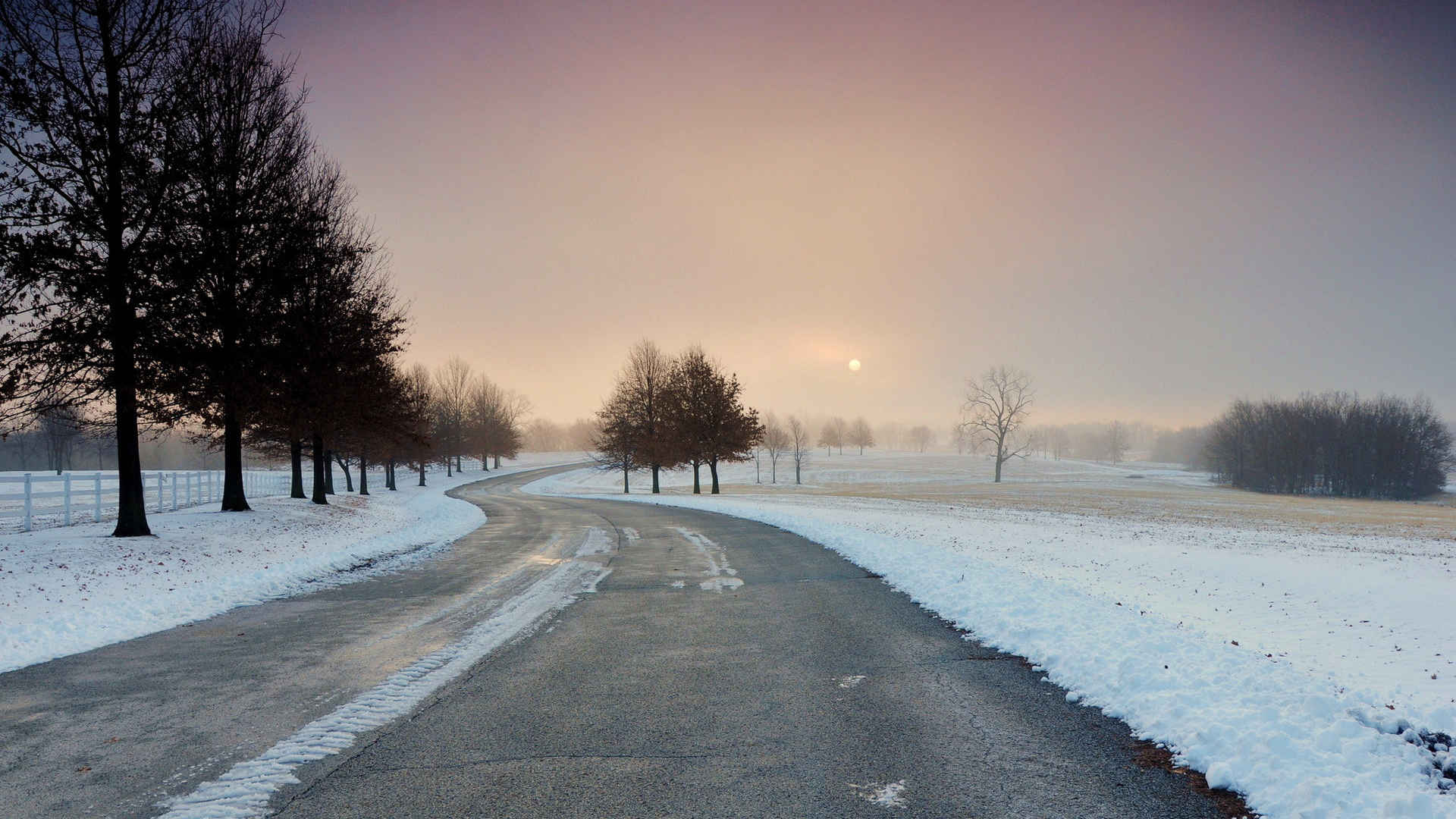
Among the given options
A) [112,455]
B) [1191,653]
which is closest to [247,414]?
[1191,653]

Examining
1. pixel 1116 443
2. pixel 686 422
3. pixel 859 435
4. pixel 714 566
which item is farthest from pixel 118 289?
pixel 1116 443

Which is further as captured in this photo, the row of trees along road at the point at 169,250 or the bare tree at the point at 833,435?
the bare tree at the point at 833,435

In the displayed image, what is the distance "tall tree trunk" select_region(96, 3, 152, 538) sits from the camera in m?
14.2

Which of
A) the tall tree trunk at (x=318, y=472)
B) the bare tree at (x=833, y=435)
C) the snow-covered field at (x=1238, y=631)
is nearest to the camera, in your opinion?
the snow-covered field at (x=1238, y=631)

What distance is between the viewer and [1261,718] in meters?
4.86

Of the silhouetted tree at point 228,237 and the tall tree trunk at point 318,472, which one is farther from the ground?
the silhouetted tree at point 228,237

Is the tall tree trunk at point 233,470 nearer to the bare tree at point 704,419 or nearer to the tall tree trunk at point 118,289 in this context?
the tall tree trunk at point 118,289

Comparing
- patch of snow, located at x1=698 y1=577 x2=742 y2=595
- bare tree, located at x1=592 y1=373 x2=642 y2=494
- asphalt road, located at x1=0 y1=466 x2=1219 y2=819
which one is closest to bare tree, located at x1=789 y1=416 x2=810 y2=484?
bare tree, located at x1=592 y1=373 x2=642 y2=494

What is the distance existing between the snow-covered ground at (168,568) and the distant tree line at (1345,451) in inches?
3752

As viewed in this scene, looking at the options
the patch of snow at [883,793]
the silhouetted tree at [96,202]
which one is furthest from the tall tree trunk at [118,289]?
the patch of snow at [883,793]

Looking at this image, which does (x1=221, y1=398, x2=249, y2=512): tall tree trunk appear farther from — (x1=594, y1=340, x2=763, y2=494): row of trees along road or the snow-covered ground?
(x1=594, y1=340, x2=763, y2=494): row of trees along road

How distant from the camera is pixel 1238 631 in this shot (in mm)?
8742

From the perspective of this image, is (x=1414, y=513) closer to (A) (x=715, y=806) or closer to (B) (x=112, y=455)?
(A) (x=715, y=806)

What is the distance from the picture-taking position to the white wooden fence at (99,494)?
55.6 ft
